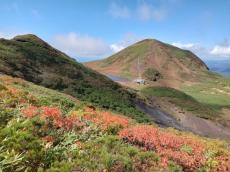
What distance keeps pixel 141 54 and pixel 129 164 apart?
176 metres

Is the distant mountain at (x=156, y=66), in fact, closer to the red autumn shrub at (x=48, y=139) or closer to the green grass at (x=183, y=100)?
the green grass at (x=183, y=100)

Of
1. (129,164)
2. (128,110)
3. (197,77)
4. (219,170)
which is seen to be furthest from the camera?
(197,77)

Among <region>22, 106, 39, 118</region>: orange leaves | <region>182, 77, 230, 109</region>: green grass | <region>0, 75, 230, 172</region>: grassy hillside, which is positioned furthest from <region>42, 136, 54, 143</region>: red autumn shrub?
<region>182, 77, 230, 109</region>: green grass

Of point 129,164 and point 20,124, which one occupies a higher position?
point 20,124

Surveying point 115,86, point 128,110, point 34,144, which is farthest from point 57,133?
point 115,86

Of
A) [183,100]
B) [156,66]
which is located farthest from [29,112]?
[156,66]

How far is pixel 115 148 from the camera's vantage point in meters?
15.2

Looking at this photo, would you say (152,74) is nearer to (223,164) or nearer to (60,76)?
(60,76)

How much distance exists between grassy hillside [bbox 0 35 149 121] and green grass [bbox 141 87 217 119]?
23.7 meters

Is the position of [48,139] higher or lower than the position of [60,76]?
higher

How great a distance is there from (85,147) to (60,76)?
50866mm

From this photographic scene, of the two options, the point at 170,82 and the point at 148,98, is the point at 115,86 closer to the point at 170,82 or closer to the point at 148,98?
the point at 148,98

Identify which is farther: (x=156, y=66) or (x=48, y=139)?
(x=156, y=66)

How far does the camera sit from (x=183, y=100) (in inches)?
4131
